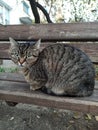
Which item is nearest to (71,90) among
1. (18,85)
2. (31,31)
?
(18,85)

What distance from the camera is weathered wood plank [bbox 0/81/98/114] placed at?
1.73m

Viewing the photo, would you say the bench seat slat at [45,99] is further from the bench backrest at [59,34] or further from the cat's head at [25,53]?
the bench backrest at [59,34]

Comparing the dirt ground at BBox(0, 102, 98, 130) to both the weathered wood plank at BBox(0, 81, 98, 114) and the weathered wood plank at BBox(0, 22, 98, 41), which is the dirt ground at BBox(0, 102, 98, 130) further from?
the weathered wood plank at BBox(0, 22, 98, 41)

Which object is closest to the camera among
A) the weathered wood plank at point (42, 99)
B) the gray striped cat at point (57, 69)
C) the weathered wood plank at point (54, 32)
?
the weathered wood plank at point (42, 99)

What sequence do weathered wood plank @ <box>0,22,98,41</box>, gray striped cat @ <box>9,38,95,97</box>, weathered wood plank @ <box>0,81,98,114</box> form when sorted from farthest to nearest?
weathered wood plank @ <box>0,22,98,41</box> → gray striped cat @ <box>9,38,95,97</box> → weathered wood plank @ <box>0,81,98,114</box>

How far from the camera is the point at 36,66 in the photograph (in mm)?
2117

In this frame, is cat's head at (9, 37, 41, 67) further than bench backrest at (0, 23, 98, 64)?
No

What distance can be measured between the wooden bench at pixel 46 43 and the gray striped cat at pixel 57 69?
3.7 inches

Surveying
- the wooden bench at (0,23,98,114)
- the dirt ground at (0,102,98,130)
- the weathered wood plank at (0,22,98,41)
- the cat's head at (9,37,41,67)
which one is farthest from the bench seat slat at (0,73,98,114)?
the weathered wood plank at (0,22,98,41)

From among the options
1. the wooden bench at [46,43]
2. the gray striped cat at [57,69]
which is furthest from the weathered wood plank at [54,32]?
the gray striped cat at [57,69]

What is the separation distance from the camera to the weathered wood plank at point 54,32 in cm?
248

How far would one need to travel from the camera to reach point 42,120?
8.70ft

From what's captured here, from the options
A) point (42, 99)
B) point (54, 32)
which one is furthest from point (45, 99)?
point (54, 32)

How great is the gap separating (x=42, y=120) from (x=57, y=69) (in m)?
0.83
